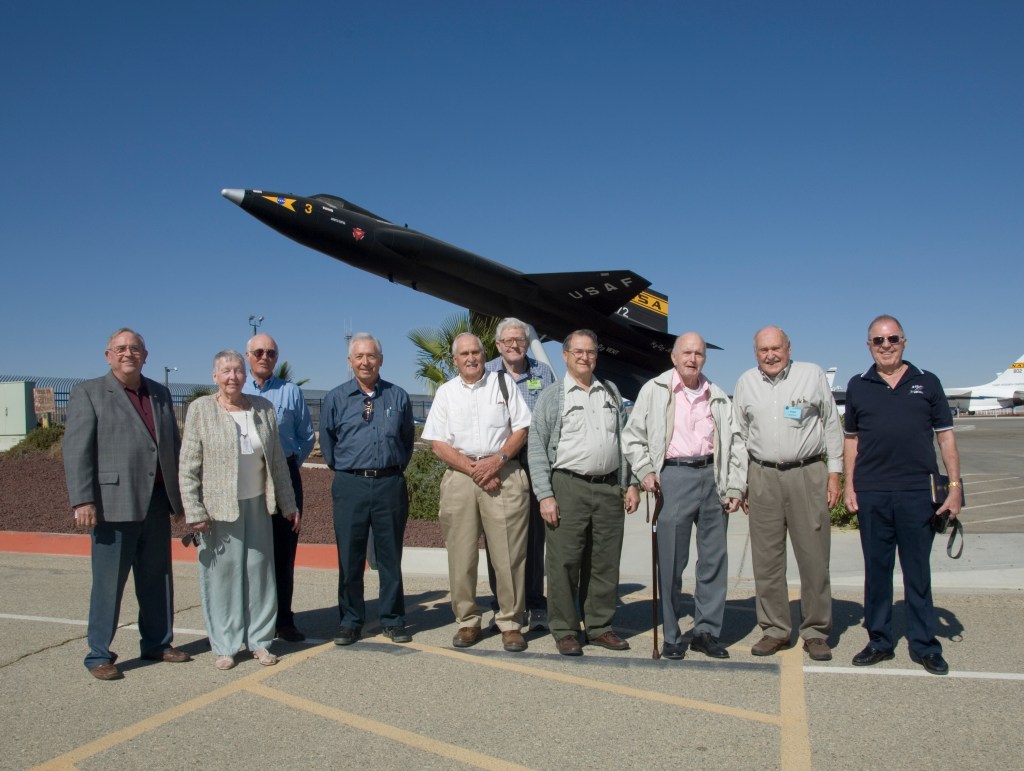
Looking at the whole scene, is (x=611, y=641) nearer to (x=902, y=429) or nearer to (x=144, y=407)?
(x=902, y=429)

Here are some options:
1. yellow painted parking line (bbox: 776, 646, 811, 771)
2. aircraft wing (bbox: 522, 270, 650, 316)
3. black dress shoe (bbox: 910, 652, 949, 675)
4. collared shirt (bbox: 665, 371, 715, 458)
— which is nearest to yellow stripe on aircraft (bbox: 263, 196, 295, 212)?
aircraft wing (bbox: 522, 270, 650, 316)

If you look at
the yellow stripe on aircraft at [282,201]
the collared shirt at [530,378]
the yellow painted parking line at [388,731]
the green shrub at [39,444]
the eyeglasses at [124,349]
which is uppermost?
the yellow stripe on aircraft at [282,201]

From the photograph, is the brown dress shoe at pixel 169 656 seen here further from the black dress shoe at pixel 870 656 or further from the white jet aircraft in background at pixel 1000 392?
the white jet aircraft in background at pixel 1000 392

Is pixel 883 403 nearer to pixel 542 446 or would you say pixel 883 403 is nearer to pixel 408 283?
pixel 542 446

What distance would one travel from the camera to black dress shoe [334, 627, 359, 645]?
15.7ft

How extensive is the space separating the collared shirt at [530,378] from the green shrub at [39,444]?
12.9 metres

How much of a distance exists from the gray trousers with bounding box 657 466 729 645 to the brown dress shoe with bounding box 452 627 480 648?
119 centimetres

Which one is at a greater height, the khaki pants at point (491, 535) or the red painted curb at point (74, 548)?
the khaki pants at point (491, 535)

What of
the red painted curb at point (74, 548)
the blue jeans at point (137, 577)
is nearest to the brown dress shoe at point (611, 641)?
the blue jeans at point (137, 577)

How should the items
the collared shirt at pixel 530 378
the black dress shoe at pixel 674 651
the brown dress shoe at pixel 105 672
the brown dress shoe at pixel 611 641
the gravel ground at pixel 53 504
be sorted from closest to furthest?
the brown dress shoe at pixel 105 672 → the black dress shoe at pixel 674 651 → the brown dress shoe at pixel 611 641 → the collared shirt at pixel 530 378 → the gravel ground at pixel 53 504

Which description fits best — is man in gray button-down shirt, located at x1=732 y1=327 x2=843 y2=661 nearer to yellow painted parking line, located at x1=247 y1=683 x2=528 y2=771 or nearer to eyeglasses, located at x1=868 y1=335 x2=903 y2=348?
eyeglasses, located at x1=868 y1=335 x2=903 y2=348

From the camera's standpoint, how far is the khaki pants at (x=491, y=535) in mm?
4715

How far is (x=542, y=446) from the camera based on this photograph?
4637mm

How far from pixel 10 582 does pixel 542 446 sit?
17.7 feet
